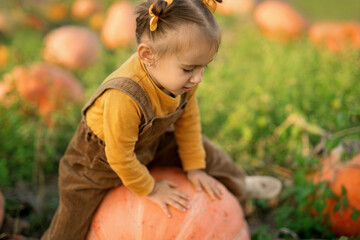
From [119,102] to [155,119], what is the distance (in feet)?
0.75

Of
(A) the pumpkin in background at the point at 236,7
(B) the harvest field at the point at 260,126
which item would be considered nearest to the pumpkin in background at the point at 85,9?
(B) the harvest field at the point at 260,126

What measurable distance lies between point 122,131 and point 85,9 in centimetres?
529

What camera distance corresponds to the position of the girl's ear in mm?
1592

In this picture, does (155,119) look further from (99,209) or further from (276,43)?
(276,43)

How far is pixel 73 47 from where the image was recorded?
4.91 meters

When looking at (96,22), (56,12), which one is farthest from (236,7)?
(56,12)

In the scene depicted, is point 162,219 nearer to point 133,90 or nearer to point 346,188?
point 133,90

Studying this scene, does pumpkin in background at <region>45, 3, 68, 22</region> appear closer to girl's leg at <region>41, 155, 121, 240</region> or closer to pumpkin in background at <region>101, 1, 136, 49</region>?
pumpkin in background at <region>101, 1, 136, 49</region>

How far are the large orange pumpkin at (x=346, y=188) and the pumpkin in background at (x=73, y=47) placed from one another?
3525 millimetres

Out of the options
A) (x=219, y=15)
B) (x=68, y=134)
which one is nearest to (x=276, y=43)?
(x=219, y=15)

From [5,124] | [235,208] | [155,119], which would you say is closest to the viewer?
[155,119]

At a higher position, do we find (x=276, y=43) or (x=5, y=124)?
(x=276, y=43)

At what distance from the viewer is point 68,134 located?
3.29 m

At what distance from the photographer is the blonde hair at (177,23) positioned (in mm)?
1498
